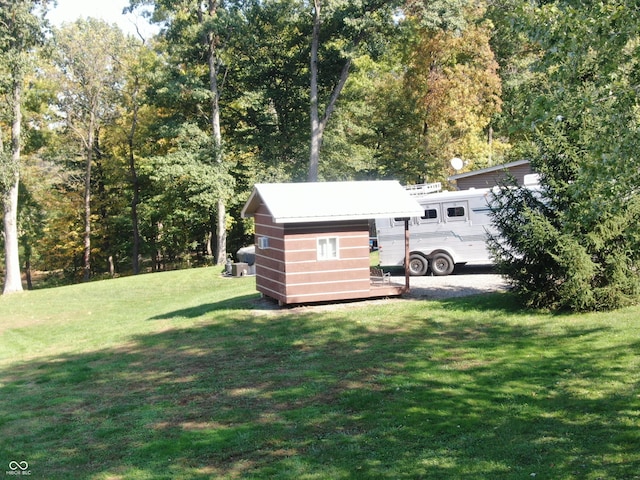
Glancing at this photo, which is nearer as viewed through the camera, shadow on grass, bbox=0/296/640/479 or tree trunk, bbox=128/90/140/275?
shadow on grass, bbox=0/296/640/479

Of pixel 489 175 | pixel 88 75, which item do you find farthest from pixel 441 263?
pixel 88 75

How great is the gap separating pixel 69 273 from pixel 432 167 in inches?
1164

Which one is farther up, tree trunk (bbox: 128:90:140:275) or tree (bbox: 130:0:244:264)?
tree (bbox: 130:0:244:264)

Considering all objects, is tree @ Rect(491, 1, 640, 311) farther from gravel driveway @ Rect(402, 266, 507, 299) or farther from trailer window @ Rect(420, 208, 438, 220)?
trailer window @ Rect(420, 208, 438, 220)

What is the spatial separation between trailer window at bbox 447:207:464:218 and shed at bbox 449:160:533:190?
4.48 m

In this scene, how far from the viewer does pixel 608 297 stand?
1348 centimetres

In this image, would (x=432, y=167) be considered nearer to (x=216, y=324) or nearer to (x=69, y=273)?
(x=216, y=324)

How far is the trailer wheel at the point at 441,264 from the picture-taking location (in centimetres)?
2139

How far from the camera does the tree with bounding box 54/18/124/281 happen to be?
37156mm

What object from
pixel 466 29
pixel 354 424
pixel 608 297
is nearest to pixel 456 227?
pixel 608 297

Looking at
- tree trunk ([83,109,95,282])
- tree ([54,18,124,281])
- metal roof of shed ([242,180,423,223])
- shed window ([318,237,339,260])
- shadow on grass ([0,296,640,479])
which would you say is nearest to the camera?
shadow on grass ([0,296,640,479])

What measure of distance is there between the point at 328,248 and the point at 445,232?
6159 millimetres

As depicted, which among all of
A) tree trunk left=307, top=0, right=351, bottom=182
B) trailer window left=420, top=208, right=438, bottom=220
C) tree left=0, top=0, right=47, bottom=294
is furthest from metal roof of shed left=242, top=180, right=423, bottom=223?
tree left=0, top=0, right=47, bottom=294

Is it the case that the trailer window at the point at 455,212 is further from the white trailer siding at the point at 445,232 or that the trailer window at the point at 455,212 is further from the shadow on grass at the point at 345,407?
the shadow on grass at the point at 345,407
